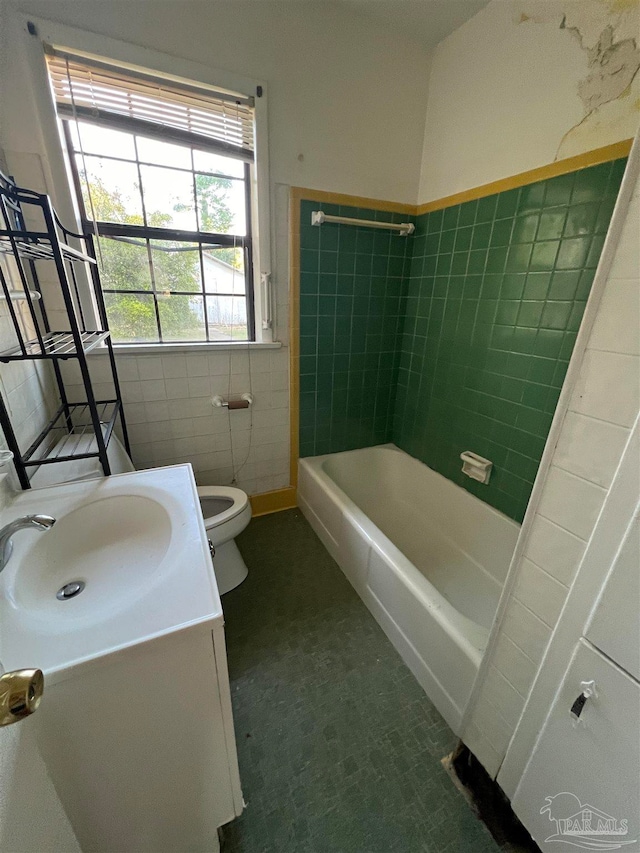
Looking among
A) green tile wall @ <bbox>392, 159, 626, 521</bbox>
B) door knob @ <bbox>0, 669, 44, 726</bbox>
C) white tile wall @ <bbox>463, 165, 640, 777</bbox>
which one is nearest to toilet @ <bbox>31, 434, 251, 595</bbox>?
door knob @ <bbox>0, 669, 44, 726</bbox>

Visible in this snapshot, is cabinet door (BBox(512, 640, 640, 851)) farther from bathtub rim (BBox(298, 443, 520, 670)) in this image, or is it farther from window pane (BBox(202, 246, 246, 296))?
window pane (BBox(202, 246, 246, 296))

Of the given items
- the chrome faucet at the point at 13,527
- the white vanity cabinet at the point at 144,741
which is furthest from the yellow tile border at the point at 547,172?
the chrome faucet at the point at 13,527

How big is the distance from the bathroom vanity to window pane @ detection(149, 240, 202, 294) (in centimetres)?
117

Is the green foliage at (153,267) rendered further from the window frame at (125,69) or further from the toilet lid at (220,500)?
the toilet lid at (220,500)

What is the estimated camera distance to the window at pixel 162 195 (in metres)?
1.33

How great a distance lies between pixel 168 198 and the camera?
152 cm

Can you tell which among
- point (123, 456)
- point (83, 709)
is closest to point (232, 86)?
point (123, 456)

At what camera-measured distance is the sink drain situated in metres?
0.77

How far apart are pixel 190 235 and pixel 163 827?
2.03 metres

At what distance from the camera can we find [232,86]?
4.65 feet

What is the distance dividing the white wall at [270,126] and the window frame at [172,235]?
10cm

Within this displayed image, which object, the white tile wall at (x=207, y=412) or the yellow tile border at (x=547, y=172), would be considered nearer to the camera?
the yellow tile border at (x=547, y=172)

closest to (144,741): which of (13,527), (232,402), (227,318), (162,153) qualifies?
(13,527)

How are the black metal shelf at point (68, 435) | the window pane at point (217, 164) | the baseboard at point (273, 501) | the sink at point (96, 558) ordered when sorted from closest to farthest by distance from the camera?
the sink at point (96, 558) < the black metal shelf at point (68, 435) < the window pane at point (217, 164) < the baseboard at point (273, 501)
